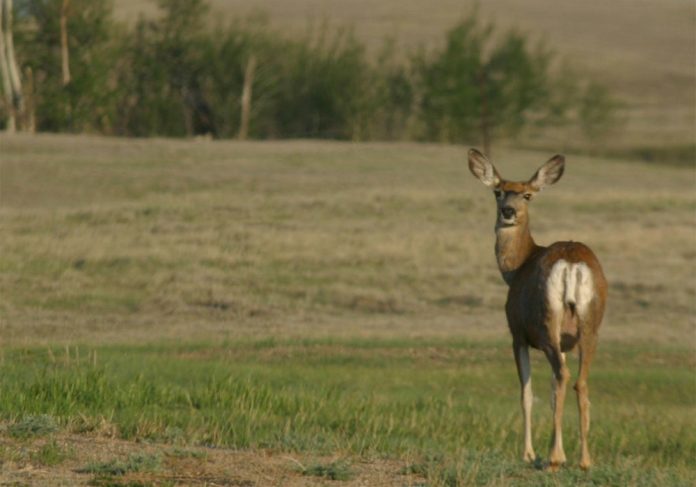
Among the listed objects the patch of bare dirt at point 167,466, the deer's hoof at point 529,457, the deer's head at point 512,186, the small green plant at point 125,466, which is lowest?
the deer's hoof at point 529,457

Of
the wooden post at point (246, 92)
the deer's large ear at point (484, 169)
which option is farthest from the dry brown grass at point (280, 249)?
the wooden post at point (246, 92)

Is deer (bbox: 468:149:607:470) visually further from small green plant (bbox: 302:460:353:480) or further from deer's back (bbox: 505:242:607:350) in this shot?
small green plant (bbox: 302:460:353:480)

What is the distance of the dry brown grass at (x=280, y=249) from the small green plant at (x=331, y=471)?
10.6m

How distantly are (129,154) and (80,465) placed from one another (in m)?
42.6

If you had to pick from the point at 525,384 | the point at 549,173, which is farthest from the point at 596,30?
the point at 525,384

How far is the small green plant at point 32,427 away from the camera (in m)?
Answer: 9.74

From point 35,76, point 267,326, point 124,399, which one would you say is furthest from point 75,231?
point 35,76

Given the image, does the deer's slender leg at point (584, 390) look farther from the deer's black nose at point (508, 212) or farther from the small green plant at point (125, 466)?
the small green plant at point (125, 466)

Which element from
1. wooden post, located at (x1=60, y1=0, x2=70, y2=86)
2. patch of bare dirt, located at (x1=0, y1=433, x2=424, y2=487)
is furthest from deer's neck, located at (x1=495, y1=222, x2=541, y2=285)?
wooden post, located at (x1=60, y1=0, x2=70, y2=86)

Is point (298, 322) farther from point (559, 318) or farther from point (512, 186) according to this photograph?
point (559, 318)

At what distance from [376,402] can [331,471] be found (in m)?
5.66

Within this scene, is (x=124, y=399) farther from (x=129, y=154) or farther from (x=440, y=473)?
(x=129, y=154)

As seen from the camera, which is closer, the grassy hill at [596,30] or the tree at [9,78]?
the tree at [9,78]

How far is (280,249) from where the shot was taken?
3106 cm
